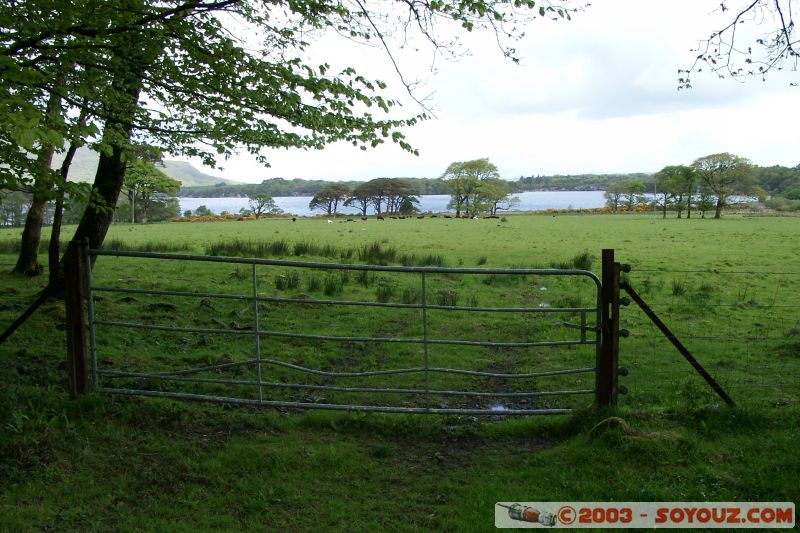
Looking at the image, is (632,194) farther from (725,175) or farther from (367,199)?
(367,199)

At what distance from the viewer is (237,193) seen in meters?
100

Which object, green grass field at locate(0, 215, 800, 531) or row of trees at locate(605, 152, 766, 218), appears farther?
row of trees at locate(605, 152, 766, 218)

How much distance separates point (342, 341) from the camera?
7844mm

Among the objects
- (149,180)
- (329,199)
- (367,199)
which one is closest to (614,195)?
(367,199)

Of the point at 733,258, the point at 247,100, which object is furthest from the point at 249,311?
the point at 733,258

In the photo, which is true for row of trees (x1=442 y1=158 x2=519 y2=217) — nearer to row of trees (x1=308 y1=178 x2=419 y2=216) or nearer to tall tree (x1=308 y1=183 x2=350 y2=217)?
row of trees (x1=308 y1=178 x2=419 y2=216)

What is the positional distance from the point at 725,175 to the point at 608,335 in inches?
2536

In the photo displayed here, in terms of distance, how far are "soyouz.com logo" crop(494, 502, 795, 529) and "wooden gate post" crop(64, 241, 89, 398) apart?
377 centimetres

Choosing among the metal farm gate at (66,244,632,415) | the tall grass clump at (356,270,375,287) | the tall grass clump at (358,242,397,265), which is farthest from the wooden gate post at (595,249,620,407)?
the tall grass clump at (358,242,397,265)

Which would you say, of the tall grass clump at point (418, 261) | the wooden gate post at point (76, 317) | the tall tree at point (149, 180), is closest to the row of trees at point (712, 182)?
the tall grass clump at point (418, 261)

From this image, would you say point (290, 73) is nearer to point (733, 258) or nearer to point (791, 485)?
point (791, 485)

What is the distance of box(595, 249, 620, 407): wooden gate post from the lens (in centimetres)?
476

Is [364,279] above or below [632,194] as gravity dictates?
below

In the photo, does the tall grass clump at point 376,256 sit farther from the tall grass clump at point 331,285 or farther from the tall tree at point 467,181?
the tall tree at point 467,181
